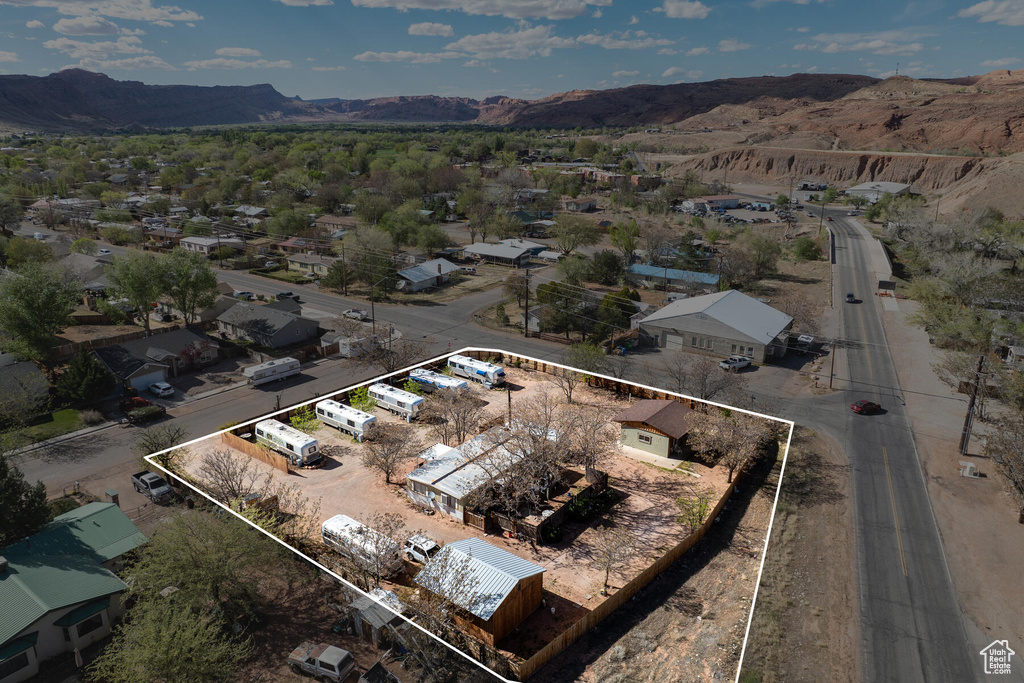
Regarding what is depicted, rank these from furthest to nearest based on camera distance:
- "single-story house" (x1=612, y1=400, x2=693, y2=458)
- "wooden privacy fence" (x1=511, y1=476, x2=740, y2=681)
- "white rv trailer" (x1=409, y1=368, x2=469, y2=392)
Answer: "white rv trailer" (x1=409, y1=368, x2=469, y2=392) → "single-story house" (x1=612, y1=400, x2=693, y2=458) → "wooden privacy fence" (x1=511, y1=476, x2=740, y2=681)

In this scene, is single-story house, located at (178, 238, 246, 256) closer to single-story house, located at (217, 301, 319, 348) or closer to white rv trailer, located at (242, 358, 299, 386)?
single-story house, located at (217, 301, 319, 348)

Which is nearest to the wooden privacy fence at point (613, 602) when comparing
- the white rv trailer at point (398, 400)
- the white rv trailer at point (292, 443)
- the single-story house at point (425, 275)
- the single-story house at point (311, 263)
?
the white rv trailer at point (398, 400)

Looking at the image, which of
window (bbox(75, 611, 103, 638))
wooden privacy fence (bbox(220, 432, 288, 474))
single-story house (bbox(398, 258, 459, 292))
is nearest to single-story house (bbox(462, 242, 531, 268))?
single-story house (bbox(398, 258, 459, 292))

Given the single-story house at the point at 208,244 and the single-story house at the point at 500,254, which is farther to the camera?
the single-story house at the point at 208,244

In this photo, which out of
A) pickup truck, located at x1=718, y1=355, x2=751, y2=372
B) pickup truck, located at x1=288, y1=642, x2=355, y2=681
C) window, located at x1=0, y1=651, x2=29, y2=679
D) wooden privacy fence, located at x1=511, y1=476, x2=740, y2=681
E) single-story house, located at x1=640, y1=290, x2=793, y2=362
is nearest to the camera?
wooden privacy fence, located at x1=511, y1=476, x2=740, y2=681

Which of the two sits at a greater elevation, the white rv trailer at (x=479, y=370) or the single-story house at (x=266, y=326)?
the white rv trailer at (x=479, y=370)

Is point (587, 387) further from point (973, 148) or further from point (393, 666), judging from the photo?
point (973, 148)

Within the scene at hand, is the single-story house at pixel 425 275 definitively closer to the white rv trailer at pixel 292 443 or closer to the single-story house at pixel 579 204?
the white rv trailer at pixel 292 443
